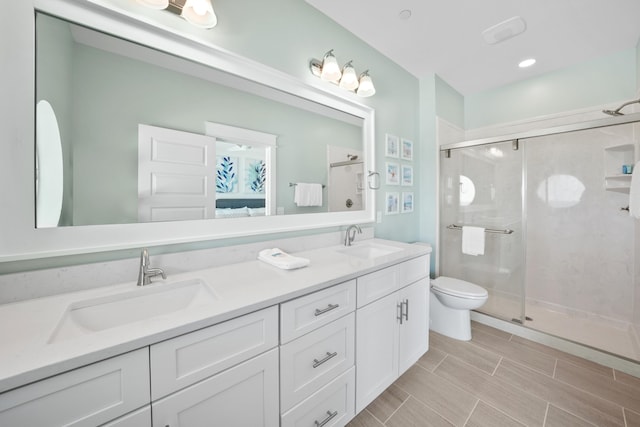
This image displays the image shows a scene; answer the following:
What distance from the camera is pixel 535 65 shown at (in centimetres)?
238

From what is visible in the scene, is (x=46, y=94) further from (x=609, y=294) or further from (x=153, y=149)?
(x=609, y=294)

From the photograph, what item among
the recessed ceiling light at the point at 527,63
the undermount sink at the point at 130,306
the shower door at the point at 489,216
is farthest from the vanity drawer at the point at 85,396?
the recessed ceiling light at the point at 527,63

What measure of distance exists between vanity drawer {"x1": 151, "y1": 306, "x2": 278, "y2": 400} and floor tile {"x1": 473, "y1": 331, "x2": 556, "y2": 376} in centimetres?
203

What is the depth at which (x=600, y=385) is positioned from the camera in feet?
5.21

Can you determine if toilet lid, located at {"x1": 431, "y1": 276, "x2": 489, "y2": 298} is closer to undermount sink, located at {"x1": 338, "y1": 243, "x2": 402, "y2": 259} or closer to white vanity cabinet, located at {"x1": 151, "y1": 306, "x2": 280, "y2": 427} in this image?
undermount sink, located at {"x1": 338, "y1": 243, "x2": 402, "y2": 259}

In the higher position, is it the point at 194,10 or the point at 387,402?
the point at 194,10

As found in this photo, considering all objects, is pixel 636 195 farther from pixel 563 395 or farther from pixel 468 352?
pixel 468 352

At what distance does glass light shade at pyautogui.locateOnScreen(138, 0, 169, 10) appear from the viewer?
1005 mm

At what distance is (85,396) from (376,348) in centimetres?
123

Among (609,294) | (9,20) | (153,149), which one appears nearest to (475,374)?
(609,294)

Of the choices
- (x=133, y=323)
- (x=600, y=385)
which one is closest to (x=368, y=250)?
(x=133, y=323)

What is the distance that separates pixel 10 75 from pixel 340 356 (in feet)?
5.45

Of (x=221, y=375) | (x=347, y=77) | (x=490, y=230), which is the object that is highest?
(x=347, y=77)

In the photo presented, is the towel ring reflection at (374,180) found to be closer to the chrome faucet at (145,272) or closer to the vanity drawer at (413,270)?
the vanity drawer at (413,270)
